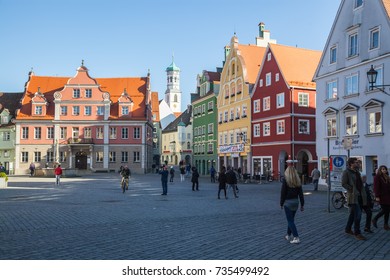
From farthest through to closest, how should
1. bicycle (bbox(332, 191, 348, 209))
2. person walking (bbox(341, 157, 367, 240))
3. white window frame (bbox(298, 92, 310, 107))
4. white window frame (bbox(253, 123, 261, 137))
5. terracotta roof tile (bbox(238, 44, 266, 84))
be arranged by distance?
1. terracotta roof tile (bbox(238, 44, 266, 84))
2. white window frame (bbox(253, 123, 261, 137))
3. white window frame (bbox(298, 92, 310, 107))
4. bicycle (bbox(332, 191, 348, 209))
5. person walking (bbox(341, 157, 367, 240))

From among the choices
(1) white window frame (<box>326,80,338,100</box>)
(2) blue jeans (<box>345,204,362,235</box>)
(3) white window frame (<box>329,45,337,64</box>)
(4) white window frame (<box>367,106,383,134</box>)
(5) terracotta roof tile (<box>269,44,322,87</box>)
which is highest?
(5) terracotta roof tile (<box>269,44,322,87</box>)

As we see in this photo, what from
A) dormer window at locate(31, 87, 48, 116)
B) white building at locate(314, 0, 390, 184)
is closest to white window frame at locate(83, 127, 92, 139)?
dormer window at locate(31, 87, 48, 116)

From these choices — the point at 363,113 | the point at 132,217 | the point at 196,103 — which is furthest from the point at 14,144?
the point at 132,217

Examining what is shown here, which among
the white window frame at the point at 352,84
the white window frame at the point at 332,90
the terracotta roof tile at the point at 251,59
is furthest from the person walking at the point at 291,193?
the terracotta roof tile at the point at 251,59

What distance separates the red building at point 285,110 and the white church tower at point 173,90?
11098 cm

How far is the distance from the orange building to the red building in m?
26.2

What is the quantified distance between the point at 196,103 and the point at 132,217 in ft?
193

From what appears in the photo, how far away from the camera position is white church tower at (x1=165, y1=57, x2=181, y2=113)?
161 m

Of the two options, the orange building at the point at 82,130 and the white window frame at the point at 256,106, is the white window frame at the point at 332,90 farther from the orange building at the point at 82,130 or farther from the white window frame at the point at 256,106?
the orange building at the point at 82,130

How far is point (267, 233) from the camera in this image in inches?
444

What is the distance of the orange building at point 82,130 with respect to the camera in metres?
69.4

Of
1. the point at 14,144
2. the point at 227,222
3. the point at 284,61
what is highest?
the point at 284,61

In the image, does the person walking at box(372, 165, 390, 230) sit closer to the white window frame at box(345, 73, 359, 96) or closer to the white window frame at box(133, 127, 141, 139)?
the white window frame at box(345, 73, 359, 96)
